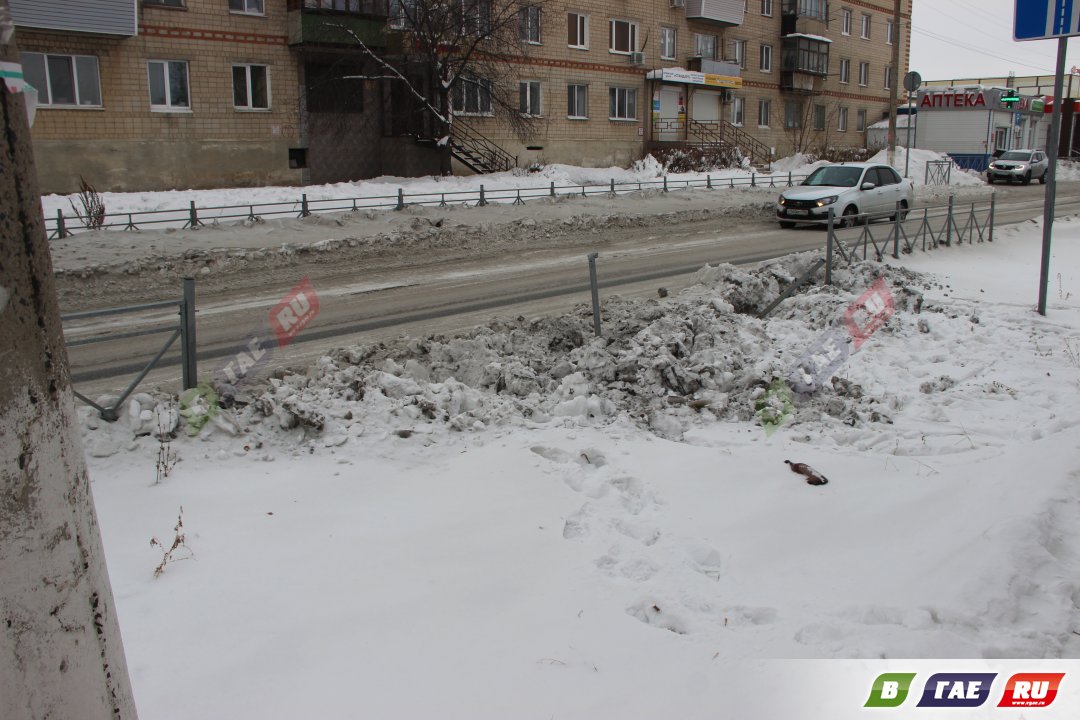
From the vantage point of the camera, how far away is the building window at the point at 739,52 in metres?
44.8

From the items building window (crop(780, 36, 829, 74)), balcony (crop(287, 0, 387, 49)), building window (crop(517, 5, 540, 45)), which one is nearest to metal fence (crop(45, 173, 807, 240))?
balcony (crop(287, 0, 387, 49))

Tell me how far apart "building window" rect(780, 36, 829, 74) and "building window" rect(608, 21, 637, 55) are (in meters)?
12.9

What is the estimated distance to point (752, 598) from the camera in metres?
4.32

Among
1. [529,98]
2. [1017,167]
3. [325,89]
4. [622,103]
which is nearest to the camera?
[325,89]

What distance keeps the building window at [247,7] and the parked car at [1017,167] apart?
33.4 metres

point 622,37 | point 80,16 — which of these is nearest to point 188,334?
point 80,16

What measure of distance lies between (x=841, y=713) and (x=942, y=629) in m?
0.76

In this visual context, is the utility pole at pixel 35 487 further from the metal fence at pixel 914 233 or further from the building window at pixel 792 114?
the building window at pixel 792 114

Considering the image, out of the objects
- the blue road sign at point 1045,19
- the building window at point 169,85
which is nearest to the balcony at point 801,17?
the building window at point 169,85

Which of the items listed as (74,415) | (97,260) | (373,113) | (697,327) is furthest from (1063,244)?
(373,113)

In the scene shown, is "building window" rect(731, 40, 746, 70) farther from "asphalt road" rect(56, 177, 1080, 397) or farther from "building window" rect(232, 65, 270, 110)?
"asphalt road" rect(56, 177, 1080, 397)

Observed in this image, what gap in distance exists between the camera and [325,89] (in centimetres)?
2897

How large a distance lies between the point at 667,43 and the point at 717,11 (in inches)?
124

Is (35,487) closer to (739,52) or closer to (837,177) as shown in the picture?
(837,177)
